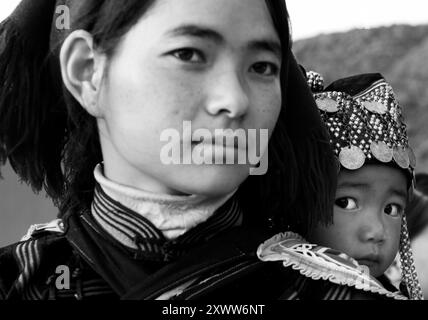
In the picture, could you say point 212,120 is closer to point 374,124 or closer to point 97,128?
point 97,128

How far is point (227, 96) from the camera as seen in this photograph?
4.37ft

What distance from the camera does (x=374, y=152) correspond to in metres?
1.89

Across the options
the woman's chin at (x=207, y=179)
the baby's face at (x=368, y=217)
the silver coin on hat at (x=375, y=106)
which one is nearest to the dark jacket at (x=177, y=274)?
the woman's chin at (x=207, y=179)

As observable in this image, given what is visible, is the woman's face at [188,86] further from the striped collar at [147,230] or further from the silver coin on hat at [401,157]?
the silver coin on hat at [401,157]

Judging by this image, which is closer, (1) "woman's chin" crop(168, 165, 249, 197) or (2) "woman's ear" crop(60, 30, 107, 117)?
(1) "woman's chin" crop(168, 165, 249, 197)

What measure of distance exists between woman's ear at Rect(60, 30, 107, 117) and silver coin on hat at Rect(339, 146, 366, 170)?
65 centimetres

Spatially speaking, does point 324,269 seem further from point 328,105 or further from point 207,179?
point 328,105

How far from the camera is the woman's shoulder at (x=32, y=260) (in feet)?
5.04

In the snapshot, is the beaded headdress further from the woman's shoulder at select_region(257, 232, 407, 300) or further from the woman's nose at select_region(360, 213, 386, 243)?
the woman's shoulder at select_region(257, 232, 407, 300)

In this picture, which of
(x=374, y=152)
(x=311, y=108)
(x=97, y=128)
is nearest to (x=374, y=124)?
(x=374, y=152)

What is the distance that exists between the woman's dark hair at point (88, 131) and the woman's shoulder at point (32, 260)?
0.08 metres

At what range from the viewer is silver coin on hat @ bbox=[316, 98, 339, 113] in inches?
74.7

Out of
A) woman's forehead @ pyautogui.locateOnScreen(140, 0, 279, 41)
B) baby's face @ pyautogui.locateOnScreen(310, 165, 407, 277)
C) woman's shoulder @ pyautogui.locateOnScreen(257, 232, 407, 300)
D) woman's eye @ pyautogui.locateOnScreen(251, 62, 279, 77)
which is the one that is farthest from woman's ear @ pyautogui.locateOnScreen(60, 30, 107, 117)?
baby's face @ pyautogui.locateOnScreen(310, 165, 407, 277)

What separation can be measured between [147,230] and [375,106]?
80cm
